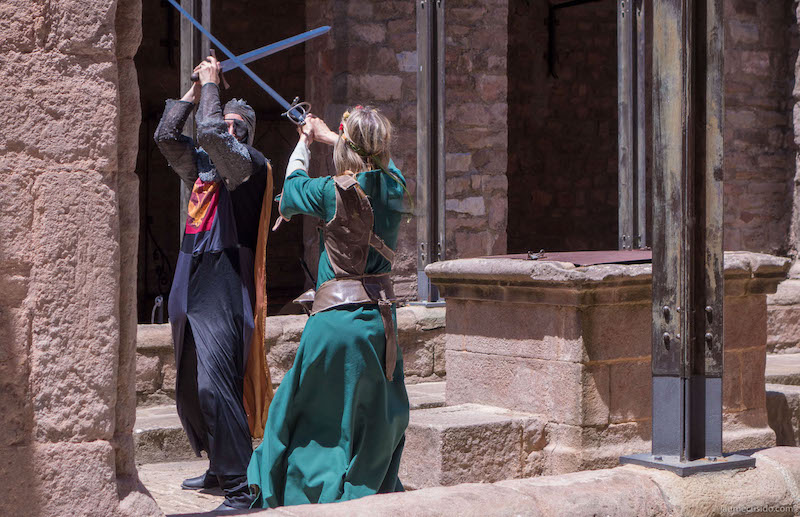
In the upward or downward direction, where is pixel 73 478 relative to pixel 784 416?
upward

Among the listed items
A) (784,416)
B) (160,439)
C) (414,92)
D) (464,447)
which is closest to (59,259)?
(464,447)

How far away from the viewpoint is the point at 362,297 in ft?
13.5

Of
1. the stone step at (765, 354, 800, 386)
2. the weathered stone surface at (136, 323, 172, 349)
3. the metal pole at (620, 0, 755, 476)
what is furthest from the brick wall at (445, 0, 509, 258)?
the metal pole at (620, 0, 755, 476)

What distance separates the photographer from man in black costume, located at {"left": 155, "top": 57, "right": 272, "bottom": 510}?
4.42 m

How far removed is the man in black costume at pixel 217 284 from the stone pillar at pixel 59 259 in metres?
1.97

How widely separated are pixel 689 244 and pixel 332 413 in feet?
4.51

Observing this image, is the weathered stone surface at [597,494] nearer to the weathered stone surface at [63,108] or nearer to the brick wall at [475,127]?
the weathered stone surface at [63,108]

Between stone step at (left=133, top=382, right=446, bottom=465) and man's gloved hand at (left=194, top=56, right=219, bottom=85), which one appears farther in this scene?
stone step at (left=133, top=382, right=446, bottom=465)

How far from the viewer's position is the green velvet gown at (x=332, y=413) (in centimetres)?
401

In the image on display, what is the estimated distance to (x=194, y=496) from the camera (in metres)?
4.63

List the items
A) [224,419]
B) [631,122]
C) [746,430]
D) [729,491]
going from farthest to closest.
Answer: [631,122] → [746,430] → [224,419] → [729,491]

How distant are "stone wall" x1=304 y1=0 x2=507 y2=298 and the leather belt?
3.76m

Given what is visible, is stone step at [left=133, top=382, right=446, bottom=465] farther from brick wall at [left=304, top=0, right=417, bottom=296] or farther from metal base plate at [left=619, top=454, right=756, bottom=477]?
brick wall at [left=304, top=0, right=417, bottom=296]

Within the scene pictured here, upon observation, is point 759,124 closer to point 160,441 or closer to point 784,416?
point 784,416
